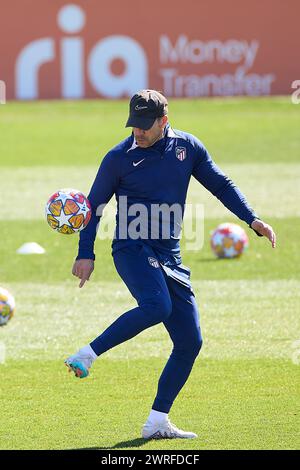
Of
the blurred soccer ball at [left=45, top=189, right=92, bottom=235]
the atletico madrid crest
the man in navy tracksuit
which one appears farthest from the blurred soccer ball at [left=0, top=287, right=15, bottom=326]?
the atletico madrid crest

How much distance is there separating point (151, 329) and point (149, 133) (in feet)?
14.8

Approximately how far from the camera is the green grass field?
26.8 ft

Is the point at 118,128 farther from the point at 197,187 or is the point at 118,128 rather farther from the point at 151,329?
the point at 151,329

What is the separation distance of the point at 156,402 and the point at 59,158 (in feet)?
65.7

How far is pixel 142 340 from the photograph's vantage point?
1148 centimetres

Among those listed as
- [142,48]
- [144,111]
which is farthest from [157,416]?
[142,48]

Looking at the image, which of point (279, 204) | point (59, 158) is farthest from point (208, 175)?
point (59, 158)

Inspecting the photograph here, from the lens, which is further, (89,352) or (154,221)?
(154,221)

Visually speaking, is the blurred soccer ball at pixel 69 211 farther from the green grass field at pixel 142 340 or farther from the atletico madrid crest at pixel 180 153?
the green grass field at pixel 142 340

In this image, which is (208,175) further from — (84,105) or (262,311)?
(84,105)

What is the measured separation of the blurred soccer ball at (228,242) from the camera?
1587cm

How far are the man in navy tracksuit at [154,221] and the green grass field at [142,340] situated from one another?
512 mm

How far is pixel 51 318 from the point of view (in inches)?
489

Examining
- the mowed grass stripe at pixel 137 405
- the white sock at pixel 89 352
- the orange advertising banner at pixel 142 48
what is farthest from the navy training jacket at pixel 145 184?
the orange advertising banner at pixel 142 48
